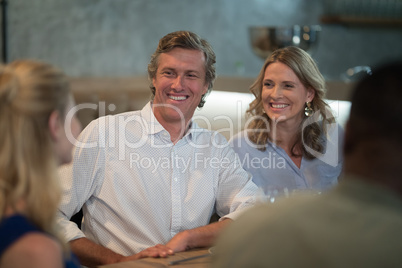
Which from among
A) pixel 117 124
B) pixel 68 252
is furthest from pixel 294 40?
pixel 68 252

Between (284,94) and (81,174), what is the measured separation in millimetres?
971

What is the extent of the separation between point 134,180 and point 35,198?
0.92m

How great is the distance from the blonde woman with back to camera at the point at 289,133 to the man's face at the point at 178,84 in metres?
0.39

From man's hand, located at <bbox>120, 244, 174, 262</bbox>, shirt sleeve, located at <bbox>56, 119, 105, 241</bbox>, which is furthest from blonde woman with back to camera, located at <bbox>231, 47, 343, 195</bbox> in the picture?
man's hand, located at <bbox>120, 244, 174, 262</bbox>

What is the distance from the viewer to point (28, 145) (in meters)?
1.00

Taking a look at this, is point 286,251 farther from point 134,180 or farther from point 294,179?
point 294,179

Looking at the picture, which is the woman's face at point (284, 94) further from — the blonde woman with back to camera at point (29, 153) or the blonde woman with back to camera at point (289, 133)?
the blonde woman with back to camera at point (29, 153)

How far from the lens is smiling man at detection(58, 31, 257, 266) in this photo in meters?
1.84

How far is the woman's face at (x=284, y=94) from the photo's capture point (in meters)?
2.35

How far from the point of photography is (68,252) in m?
1.06

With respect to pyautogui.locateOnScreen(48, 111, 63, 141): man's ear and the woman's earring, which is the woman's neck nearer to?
the woman's earring

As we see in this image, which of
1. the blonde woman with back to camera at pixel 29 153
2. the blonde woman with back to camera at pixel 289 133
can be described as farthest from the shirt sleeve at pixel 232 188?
the blonde woman with back to camera at pixel 29 153

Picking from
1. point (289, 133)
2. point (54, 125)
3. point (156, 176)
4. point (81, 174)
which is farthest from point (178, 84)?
point (54, 125)

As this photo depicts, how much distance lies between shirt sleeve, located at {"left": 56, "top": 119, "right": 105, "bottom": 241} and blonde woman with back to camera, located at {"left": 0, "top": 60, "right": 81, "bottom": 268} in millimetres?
787
